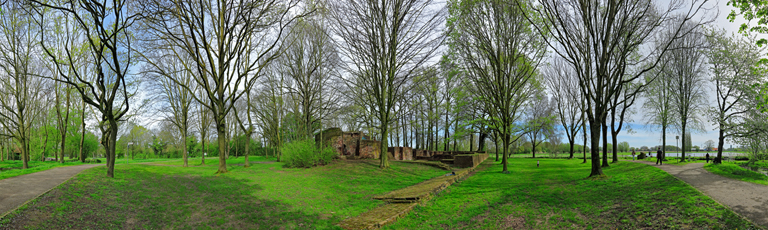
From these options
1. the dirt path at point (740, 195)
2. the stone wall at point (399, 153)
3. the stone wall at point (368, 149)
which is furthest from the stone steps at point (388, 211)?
the stone wall at point (399, 153)

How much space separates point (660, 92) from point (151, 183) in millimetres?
35342

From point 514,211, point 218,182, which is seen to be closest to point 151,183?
point 218,182

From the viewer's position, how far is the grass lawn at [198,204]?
5898 millimetres

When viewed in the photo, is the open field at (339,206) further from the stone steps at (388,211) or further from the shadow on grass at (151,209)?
the stone steps at (388,211)

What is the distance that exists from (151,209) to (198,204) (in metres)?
0.95

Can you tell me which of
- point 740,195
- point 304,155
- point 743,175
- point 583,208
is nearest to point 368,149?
point 304,155

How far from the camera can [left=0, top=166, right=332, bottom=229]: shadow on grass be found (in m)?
5.69

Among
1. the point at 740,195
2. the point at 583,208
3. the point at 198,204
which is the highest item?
the point at 740,195

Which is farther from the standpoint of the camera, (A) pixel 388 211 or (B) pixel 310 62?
(B) pixel 310 62

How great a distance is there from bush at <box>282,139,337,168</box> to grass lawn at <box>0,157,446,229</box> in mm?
4126

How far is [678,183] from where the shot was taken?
8.24 m

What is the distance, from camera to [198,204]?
770 centimetres

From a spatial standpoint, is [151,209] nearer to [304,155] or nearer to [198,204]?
[198,204]

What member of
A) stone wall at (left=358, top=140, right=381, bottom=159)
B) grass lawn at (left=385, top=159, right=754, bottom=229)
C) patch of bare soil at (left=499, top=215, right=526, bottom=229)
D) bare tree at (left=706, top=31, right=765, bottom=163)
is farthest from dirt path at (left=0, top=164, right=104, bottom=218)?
bare tree at (left=706, top=31, right=765, bottom=163)
